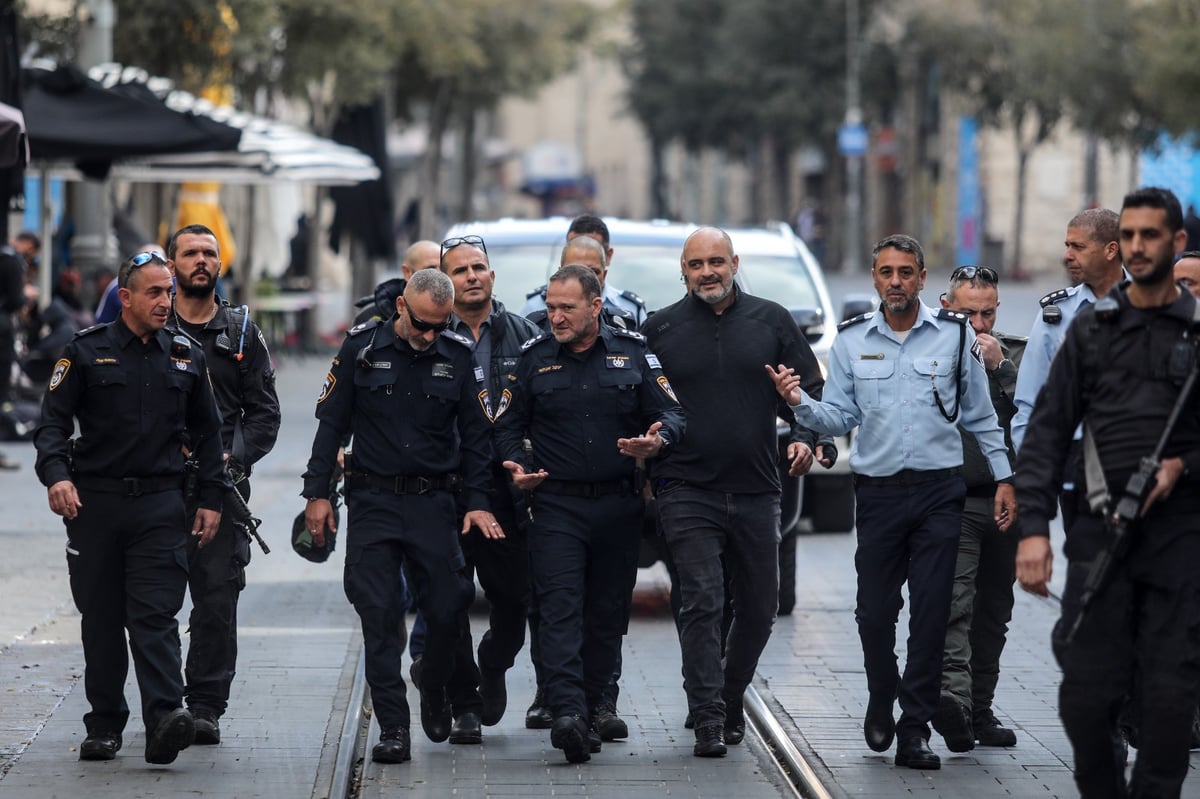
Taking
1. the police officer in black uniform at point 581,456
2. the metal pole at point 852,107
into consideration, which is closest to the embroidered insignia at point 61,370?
the police officer in black uniform at point 581,456

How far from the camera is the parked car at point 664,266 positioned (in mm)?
11719

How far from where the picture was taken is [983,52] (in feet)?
170

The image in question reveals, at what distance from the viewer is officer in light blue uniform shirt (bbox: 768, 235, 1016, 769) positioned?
7645 mm

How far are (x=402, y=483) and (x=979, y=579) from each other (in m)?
2.20

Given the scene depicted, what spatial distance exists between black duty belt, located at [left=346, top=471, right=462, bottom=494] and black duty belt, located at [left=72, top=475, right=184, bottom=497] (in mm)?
667

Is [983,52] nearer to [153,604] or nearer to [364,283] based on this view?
[364,283]

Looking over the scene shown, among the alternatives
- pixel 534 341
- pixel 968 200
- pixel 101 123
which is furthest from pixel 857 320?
pixel 968 200

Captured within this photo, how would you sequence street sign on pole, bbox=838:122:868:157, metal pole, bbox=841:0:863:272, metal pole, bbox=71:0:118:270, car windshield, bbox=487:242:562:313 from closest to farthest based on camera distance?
car windshield, bbox=487:242:562:313 → metal pole, bbox=71:0:118:270 → street sign on pole, bbox=838:122:868:157 → metal pole, bbox=841:0:863:272

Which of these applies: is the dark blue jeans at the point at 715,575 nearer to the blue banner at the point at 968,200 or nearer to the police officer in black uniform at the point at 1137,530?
the police officer in black uniform at the point at 1137,530

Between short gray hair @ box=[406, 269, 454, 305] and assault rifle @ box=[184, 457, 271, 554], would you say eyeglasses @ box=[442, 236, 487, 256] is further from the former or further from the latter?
assault rifle @ box=[184, 457, 271, 554]

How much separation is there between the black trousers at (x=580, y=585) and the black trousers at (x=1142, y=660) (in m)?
2.09

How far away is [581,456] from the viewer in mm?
7797

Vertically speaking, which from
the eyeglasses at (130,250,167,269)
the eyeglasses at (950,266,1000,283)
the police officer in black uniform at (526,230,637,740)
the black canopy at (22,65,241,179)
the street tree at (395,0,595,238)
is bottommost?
the police officer in black uniform at (526,230,637,740)

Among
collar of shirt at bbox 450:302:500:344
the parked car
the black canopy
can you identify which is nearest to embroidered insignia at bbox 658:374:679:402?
collar of shirt at bbox 450:302:500:344
